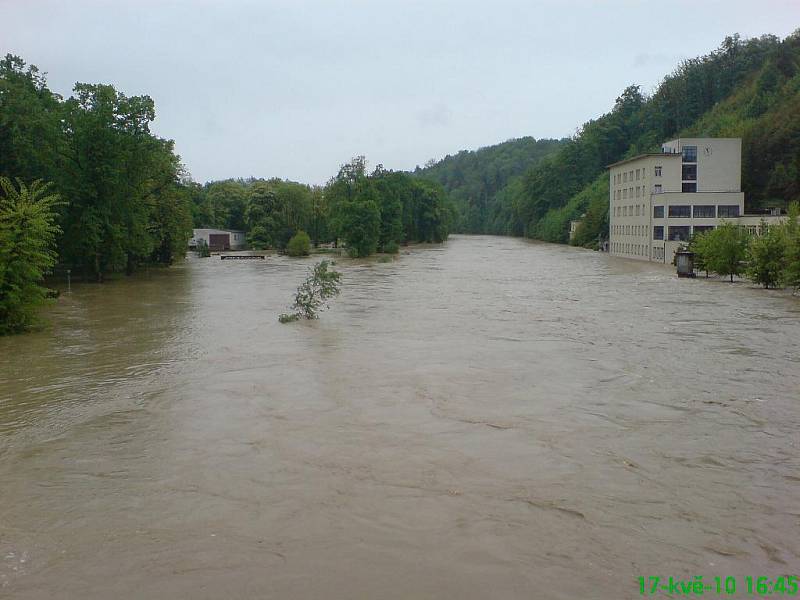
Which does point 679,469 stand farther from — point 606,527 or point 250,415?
point 250,415

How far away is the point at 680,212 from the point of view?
6819 centimetres

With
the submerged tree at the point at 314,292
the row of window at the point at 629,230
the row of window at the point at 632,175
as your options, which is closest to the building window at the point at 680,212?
the row of window at the point at 629,230

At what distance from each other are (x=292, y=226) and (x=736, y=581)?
92.8 m

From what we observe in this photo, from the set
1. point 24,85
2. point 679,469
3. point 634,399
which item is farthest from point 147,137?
point 679,469

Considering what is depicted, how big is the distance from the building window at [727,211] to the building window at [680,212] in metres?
2.55

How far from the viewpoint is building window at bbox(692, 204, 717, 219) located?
222 ft

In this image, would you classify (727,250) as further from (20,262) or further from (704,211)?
(20,262)

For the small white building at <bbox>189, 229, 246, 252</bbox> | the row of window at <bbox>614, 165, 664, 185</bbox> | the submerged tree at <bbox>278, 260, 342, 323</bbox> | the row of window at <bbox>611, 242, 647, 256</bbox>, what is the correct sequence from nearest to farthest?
the submerged tree at <bbox>278, 260, 342, 323</bbox> → the row of window at <bbox>611, 242, 647, 256</bbox> → the row of window at <bbox>614, 165, 664, 185</bbox> → the small white building at <bbox>189, 229, 246, 252</bbox>

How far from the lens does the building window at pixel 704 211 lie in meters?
67.6

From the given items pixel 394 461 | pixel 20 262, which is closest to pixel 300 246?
pixel 20 262

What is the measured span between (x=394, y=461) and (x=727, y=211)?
63.8 meters

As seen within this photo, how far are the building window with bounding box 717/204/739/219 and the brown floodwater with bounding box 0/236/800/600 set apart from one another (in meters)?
45.6

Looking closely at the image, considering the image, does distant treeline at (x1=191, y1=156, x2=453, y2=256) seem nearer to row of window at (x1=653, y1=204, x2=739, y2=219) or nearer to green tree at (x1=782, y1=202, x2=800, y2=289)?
row of window at (x1=653, y1=204, x2=739, y2=219)

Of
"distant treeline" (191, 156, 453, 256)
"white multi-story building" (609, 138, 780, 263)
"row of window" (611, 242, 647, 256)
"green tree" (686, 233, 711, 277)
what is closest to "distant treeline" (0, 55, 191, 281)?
"distant treeline" (191, 156, 453, 256)
